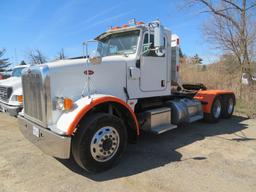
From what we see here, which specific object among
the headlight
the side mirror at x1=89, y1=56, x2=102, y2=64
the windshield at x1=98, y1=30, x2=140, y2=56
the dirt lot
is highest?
the windshield at x1=98, y1=30, x2=140, y2=56

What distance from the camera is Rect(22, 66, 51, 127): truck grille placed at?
351 cm

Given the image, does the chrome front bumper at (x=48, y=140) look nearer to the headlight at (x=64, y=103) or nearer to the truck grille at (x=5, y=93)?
the headlight at (x=64, y=103)

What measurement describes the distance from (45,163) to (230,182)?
10.2 feet

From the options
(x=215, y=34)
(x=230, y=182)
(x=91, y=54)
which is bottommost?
(x=230, y=182)

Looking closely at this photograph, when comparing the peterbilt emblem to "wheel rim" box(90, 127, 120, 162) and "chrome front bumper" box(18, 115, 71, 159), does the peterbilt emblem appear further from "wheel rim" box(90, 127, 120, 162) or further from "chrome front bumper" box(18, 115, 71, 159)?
"chrome front bumper" box(18, 115, 71, 159)

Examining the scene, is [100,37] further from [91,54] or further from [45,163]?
[45,163]

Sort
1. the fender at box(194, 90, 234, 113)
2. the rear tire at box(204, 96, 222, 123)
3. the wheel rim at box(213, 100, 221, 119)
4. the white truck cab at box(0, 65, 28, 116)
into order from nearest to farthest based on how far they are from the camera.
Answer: the white truck cab at box(0, 65, 28, 116) < the fender at box(194, 90, 234, 113) < the rear tire at box(204, 96, 222, 123) < the wheel rim at box(213, 100, 221, 119)

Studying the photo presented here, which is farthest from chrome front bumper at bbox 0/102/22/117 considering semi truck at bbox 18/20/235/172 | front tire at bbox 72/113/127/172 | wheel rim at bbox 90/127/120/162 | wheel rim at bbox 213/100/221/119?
wheel rim at bbox 213/100/221/119

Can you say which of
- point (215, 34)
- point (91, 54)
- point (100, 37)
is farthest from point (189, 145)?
point (215, 34)

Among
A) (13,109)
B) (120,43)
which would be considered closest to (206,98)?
(120,43)

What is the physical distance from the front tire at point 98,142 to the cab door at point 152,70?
148cm

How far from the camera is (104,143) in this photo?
12.0ft

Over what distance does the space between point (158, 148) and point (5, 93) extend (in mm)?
5343

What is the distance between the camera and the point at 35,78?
3711mm
